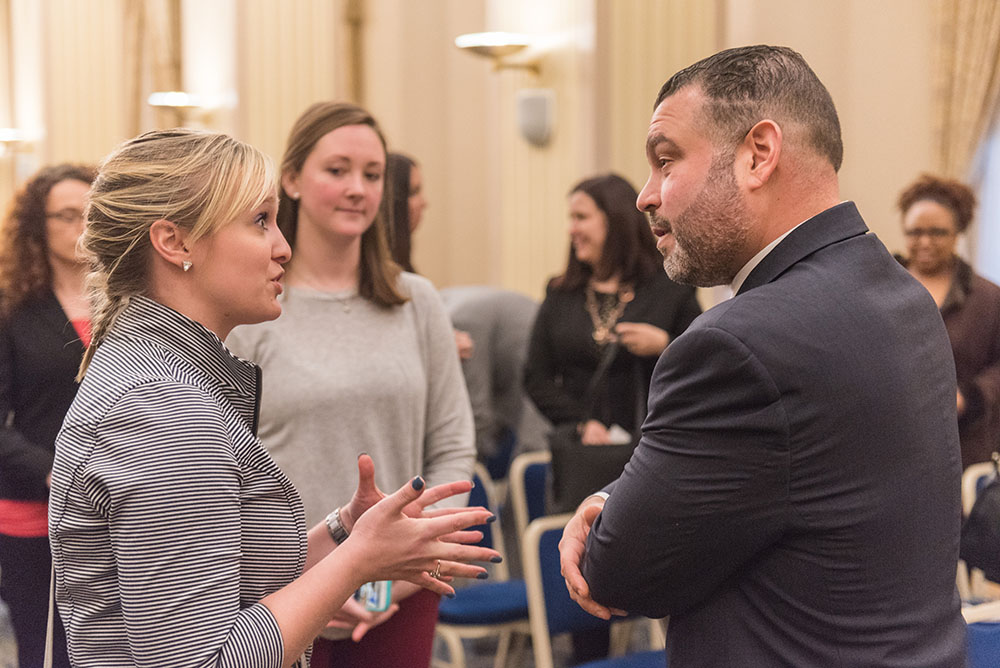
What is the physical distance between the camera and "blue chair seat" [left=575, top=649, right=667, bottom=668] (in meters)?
2.63

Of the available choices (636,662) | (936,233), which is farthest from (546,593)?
(936,233)

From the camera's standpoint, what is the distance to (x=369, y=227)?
2416 mm

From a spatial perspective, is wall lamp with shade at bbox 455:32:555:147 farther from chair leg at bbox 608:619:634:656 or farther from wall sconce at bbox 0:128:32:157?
wall sconce at bbox 0:128:32:157

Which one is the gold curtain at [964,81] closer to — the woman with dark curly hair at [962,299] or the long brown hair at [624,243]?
the woman with dark curly hair at [962,299]

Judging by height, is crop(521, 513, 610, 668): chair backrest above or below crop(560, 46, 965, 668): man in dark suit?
below

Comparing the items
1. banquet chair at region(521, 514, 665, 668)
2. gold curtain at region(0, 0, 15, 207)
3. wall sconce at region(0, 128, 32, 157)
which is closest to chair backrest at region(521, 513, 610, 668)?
banquet chair at region(521, 514, 665, 668)

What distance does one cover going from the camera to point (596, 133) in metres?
6.15

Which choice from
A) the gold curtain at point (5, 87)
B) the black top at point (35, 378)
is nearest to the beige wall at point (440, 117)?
the black top at point (35, 378)

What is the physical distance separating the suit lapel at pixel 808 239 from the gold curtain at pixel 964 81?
4330mm

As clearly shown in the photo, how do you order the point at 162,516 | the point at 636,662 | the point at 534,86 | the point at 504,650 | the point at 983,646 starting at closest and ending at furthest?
the point at 162,516 < the point at 983,646 < the point at 636,662 < the point at 504,650 < the point at 534,86

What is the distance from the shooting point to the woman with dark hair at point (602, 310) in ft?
11.7

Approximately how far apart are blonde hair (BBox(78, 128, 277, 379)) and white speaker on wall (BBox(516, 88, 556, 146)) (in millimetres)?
5156

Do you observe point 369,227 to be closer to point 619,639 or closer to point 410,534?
point 410,534

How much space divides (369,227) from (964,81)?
398 cm
